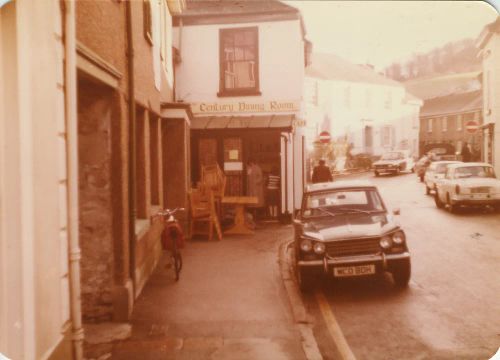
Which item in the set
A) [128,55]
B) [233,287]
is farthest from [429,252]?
[128,55]

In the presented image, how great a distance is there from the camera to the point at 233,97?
7.30 metres

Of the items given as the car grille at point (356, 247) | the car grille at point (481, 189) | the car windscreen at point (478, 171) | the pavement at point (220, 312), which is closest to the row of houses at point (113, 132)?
the pavement at point (220, 312)

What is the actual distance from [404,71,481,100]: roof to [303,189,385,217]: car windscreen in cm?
251

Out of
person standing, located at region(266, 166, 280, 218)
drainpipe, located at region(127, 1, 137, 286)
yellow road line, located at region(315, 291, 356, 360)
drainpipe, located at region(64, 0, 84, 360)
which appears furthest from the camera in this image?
person standing, located at region(266, 166, 280, 218)

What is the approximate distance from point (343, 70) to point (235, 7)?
167cm

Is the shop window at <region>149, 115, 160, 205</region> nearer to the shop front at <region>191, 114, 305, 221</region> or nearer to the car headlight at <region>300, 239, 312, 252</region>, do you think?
the shop front at <region>191, 114, 305, 221</region>

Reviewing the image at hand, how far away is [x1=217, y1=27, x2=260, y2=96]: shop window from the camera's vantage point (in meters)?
7.06

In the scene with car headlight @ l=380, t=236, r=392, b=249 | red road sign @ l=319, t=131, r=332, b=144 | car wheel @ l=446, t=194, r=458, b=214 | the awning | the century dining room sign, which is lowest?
car headlight @ l=380, t=236, r=392, b=249

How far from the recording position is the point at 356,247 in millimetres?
7277

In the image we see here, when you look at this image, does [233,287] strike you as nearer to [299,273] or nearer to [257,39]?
[299,273]

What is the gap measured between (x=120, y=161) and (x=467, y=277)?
389 cm

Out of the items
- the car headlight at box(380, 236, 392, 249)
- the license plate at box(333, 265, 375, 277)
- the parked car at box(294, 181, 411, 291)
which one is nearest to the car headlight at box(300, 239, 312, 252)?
the parked car at box(294, 181, 411, 291)

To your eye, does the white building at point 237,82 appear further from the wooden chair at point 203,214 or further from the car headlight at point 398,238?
the car headlight at point 398,238

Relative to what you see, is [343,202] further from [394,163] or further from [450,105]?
[450,105]
